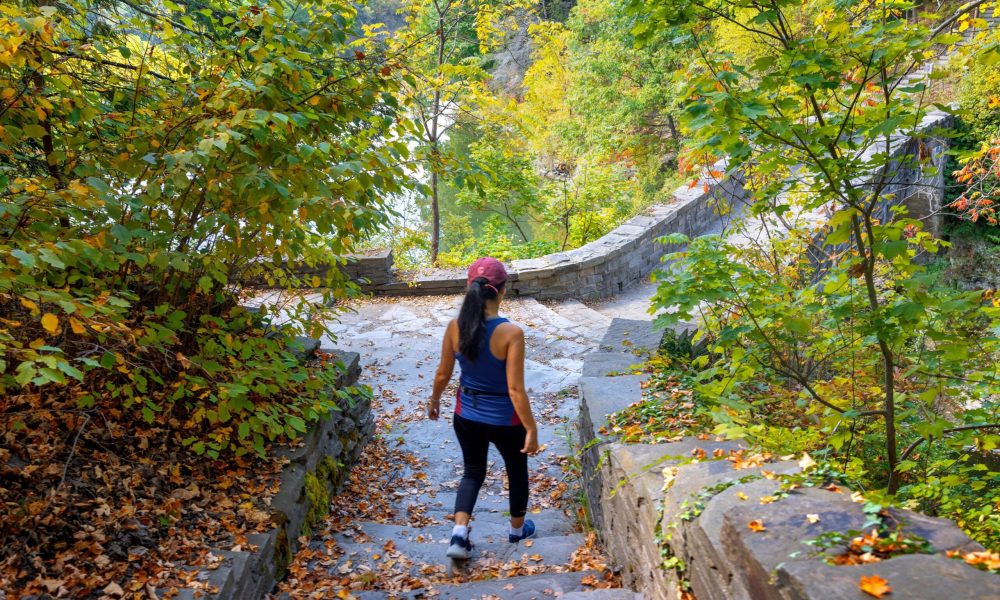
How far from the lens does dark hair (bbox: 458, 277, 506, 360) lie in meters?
3.41

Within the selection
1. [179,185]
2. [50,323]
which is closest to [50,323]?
[50,323]

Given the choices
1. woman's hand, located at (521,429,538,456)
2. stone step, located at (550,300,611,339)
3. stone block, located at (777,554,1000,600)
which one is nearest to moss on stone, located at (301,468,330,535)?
woman's hand, located at (521,429,538,456)

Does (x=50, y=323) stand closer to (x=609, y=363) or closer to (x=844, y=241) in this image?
(x=844, y=241)

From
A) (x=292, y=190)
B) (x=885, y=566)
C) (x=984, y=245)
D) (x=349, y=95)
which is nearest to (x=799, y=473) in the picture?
(x=885, y=566)

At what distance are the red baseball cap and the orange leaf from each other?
7.38ft

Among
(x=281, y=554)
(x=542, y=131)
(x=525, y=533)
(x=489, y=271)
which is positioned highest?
(x=542, y=131)

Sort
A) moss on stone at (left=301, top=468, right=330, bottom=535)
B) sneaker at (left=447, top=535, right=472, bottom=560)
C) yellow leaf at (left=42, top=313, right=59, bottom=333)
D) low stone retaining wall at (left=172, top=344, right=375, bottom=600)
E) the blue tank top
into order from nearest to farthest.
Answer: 1. yellow leaf at (left=42, top=313, right=59, bottom=333)
2. low stone retaining wall at (left=172, top=344, right=375, bottom=600)
3. the blue tank top
4. sneaker at (left=447, top=535, right=472, bottom=560)
5. moss on stone at (left=301, top=468, right=330, bottom=535)

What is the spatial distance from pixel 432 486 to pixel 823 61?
3984mm

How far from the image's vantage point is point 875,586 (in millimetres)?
1455

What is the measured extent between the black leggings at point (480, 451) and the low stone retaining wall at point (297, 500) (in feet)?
2.95

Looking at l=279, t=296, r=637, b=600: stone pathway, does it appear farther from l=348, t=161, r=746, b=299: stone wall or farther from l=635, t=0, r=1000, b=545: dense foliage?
l=635, t=0, r=1000, b=545: dense foliage

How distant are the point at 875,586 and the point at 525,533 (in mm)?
2722

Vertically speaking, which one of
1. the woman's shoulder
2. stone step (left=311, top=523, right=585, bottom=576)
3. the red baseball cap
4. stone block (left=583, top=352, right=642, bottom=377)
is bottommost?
stone step (left=311, top=523, right=585, bottom=576)

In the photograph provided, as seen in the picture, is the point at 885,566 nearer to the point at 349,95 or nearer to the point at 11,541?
the point at 11,541
